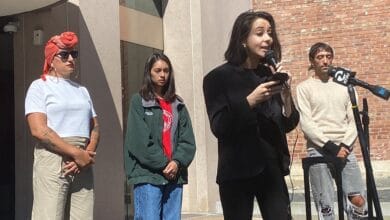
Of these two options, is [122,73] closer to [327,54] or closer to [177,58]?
[177,58]

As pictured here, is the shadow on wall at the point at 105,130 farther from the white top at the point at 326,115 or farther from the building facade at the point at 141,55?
the white top at the point at 326,115

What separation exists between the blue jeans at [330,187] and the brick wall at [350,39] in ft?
20.3

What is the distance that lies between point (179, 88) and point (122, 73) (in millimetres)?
1487

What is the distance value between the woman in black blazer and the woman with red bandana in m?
1.39

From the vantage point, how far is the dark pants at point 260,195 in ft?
11.2

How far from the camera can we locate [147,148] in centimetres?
447

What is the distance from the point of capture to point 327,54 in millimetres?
5281

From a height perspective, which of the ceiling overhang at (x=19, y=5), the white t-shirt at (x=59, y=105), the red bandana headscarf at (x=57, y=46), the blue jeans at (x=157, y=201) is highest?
the ceiling overhang at (x=19, y=5)

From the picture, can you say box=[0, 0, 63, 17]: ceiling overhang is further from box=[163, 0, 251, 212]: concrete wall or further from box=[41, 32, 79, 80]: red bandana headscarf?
box=[163, 0, 251, 212]: concrete wall

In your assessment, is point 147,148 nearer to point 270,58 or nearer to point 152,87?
point 152,87

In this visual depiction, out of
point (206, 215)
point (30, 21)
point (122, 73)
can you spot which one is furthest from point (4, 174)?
point (206, 215)

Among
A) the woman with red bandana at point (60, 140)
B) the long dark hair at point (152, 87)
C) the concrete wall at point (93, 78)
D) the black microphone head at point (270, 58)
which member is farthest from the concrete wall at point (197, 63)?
the black microphone head at point (270, 58)

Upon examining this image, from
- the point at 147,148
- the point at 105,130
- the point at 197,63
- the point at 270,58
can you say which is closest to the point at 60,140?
the point at 147,148

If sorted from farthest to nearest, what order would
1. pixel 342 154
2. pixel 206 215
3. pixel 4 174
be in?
pixel 206 215 < pixel 4 174 < pixel 342 154
